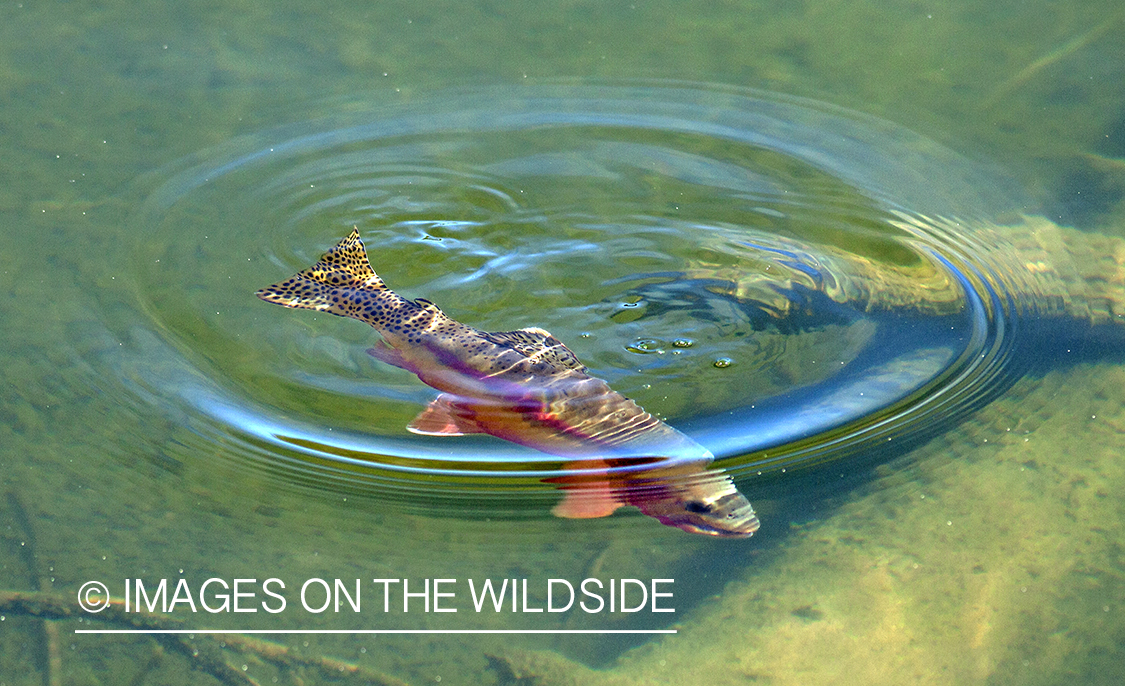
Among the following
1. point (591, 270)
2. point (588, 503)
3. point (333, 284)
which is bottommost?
point (588, 503)

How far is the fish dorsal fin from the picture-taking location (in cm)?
514

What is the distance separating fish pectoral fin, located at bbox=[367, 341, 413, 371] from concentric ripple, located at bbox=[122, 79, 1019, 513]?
0.13 feet

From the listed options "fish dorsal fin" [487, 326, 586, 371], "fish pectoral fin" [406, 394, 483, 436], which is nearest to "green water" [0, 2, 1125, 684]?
"fish pectoral fin" [406, 394, 483, 436]

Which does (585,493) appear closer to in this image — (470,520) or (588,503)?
(588,503)

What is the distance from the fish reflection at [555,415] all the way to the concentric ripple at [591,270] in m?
0.12

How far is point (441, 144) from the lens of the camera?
712 cm

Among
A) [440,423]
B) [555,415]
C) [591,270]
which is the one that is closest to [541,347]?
[555,415]

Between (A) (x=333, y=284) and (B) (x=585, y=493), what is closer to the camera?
(B) (x=585, y=493)

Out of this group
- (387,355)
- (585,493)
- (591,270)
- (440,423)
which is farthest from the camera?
(591,270)

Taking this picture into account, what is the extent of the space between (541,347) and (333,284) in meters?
1.27

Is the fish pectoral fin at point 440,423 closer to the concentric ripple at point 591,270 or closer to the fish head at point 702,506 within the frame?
the concentric ripple at point 591,270

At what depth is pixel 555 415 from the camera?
4809 millimetres

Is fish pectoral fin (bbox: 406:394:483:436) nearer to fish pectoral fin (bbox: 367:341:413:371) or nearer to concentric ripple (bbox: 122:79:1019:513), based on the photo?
concentric ripple (bbox: 122:79:1019:513)

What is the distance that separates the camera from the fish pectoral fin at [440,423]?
4777mm
